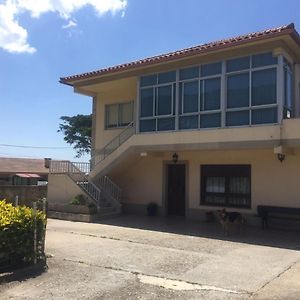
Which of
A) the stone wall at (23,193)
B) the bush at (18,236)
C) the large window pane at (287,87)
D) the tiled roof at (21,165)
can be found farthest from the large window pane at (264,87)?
the tiled roof at (21,165)

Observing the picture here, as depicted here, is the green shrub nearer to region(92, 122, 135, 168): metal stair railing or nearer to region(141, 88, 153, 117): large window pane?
region(92, 122, 135, 168): metal stair railing

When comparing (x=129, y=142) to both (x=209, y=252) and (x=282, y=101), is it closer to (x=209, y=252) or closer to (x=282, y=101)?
(x=282, y=101)

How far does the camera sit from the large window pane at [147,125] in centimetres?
A: 1655

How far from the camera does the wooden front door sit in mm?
18125

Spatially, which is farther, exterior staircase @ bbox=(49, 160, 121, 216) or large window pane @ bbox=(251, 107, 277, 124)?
exterior staircase @ bbox=(49, 160, 121, 216)

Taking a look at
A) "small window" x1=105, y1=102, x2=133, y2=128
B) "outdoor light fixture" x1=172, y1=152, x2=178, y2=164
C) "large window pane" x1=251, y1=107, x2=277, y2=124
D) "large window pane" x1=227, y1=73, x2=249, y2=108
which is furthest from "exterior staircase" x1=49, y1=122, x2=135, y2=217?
"large window pane" x1=251, y1=107, x2=277, y2=124

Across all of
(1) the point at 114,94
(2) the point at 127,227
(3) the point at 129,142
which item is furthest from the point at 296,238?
(1) the point at 114,94

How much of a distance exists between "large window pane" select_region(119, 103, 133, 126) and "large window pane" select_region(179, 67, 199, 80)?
4.44 m

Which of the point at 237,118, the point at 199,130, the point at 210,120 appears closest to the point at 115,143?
the point at 199,130

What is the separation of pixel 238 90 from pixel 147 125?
3.96 meters

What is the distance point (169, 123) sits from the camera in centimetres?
1609

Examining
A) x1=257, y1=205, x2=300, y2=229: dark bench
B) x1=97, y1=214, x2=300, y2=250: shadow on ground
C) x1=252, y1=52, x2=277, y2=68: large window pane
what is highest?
x1=252, y1=52, x2=277, y2=68: large window pane

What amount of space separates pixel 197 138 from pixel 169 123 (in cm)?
151

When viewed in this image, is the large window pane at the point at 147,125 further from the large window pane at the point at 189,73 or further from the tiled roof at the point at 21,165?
the tiled roof at the point at 21,165
